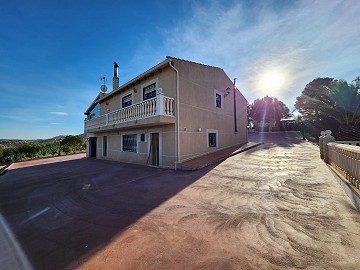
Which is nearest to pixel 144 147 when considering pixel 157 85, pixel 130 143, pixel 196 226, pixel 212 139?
pixel 130 143

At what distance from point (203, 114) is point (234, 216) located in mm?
9074

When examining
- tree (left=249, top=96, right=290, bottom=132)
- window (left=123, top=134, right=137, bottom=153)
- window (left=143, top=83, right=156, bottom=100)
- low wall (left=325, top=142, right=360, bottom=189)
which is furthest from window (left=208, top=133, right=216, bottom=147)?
tree (left=249, top=96, right=290, bottom=132)

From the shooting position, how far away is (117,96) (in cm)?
1577

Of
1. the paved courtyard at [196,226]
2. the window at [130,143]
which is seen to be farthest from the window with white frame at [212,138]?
the paved courtyard at [196,226]

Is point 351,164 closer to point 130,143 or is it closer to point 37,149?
point 130,143

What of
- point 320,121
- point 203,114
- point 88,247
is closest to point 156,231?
point 88,247

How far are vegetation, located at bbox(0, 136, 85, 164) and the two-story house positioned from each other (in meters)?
13.1

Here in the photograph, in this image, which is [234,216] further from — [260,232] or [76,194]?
[76,194]

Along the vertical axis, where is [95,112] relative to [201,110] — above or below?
above

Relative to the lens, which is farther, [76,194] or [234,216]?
[76,194]

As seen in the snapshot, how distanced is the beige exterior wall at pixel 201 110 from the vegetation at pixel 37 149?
76.2ft

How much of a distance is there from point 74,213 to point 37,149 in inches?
1008

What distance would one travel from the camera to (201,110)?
39.4 feet

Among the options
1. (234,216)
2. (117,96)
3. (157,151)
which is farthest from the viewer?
(117,96)
